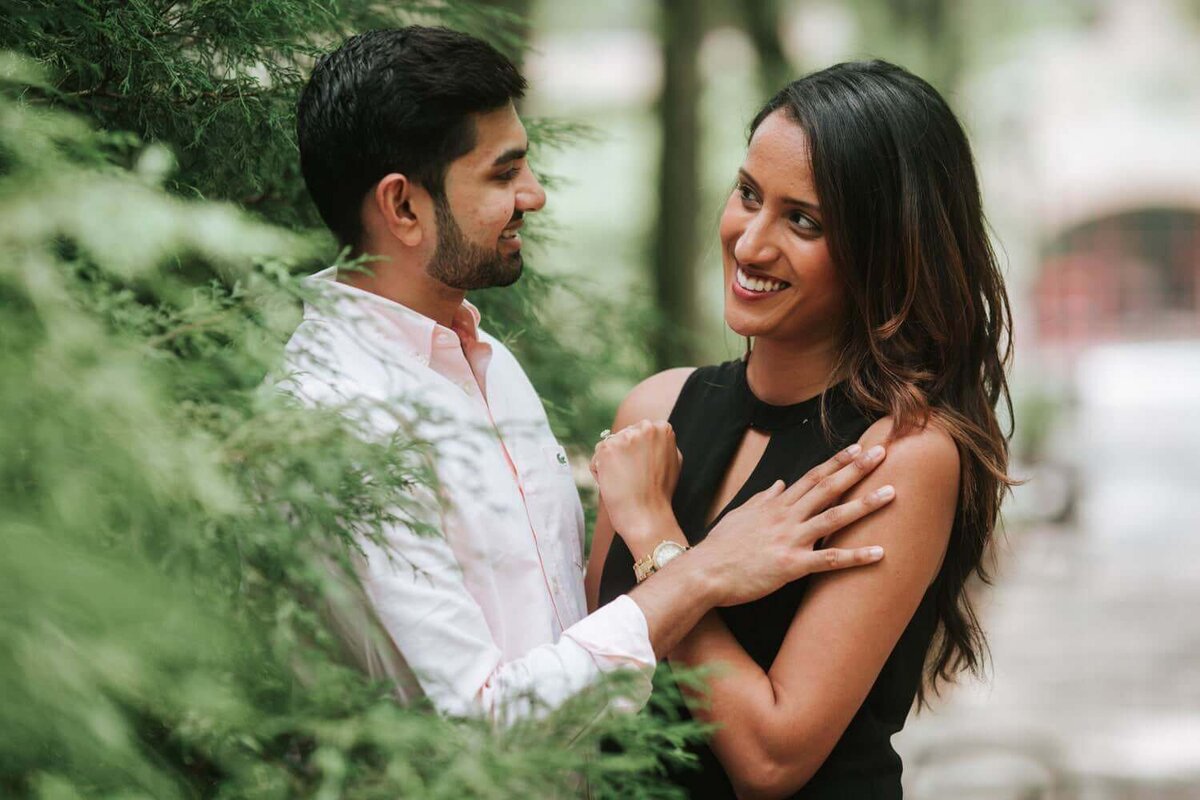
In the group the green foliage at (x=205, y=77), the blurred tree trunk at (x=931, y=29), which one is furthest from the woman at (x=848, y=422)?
the blurred tree trunk at (x=931, y=29)

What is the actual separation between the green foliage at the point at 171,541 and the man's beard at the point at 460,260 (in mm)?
561

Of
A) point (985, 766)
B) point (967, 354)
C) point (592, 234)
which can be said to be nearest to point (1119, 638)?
point (985, 766)

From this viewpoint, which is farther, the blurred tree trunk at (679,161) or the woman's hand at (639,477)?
the blurred tree trunk at (679,161)

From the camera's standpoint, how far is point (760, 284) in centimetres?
240

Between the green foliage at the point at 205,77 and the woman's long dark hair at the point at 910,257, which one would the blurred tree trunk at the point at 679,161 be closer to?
the green foliage at the point at 205,77

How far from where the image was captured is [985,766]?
21.3 feet

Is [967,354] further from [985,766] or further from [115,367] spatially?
[985,766]

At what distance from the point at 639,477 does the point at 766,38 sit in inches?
353

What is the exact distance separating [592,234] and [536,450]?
1032cm

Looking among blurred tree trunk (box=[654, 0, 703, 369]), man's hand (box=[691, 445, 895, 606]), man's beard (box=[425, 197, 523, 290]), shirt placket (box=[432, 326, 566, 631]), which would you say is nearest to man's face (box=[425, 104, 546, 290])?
man's beard (box=[425, 197, 523, 290])

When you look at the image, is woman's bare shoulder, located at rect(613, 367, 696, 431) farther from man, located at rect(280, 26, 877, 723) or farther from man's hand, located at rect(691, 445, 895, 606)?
man's hand, located at rect(691, 445, 895, 606)

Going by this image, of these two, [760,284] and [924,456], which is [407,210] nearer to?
[760,284]

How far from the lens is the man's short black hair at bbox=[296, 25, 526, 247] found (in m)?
2.27

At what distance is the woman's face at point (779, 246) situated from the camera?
92.2 inches
